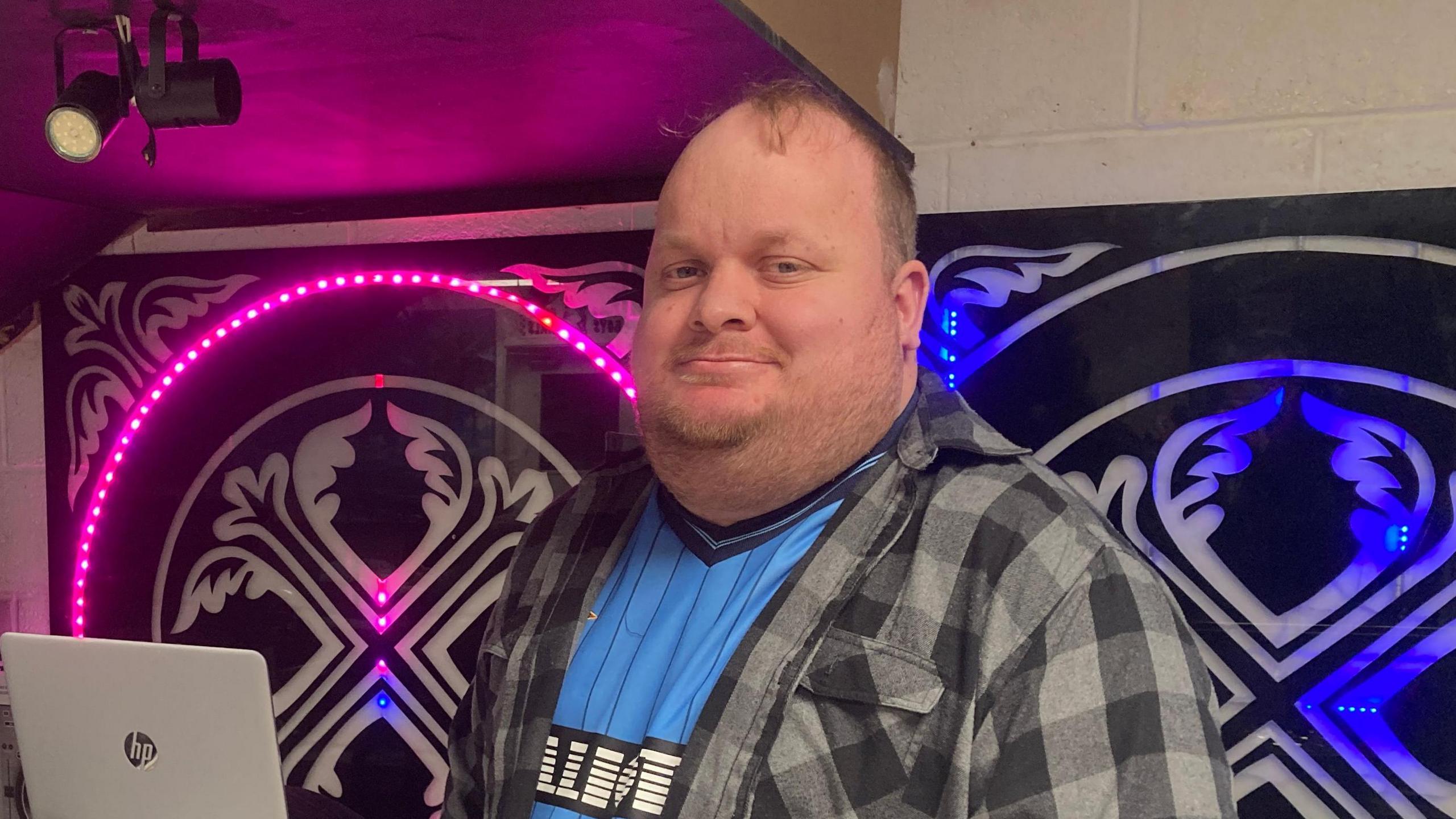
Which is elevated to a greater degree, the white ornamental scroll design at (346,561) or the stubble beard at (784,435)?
the stubble beard at (784,435)

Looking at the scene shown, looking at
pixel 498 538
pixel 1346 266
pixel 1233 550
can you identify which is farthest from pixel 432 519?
pixel 1346 266

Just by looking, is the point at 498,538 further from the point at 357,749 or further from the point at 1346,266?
the point at 1346,266

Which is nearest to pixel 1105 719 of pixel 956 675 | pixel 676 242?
pixel 956 675

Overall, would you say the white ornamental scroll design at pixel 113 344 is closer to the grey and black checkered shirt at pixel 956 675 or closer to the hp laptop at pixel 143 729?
the hp laptop at pixel 143 729

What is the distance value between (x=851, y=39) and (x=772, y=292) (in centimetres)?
41

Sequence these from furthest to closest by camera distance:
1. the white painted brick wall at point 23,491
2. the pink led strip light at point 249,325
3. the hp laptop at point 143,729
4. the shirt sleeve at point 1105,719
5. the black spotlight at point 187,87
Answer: the white painted brick wall at point 23,491 → the pink led strip light at point 249,325 → the hp laptop at point 143,729 → the black spotlight at point 187,87 → the shirt sleeve at point 1105,719

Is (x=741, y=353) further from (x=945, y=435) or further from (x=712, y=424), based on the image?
(x=945, y=435)

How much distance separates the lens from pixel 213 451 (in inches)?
61.4

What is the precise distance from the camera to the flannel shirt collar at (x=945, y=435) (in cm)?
81

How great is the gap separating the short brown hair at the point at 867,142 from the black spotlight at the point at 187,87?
41 centimetres

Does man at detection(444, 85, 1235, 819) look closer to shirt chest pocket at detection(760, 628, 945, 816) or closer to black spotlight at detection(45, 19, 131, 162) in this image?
shirt chest pocket at detection(760, 628, 945, 816)

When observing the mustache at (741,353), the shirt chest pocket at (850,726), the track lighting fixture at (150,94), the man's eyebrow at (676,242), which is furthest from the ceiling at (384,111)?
the shirt chest pocket at (850,726)

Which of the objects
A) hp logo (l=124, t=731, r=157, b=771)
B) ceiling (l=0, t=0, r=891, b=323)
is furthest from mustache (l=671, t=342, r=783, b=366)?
hp logo (l=124, t=731, r=157, b=771)

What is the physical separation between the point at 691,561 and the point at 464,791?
1.35 ft
